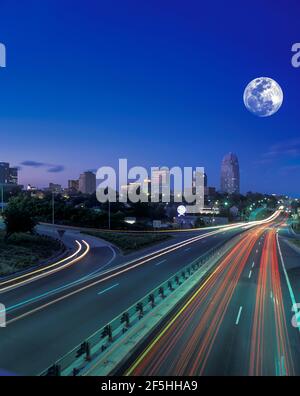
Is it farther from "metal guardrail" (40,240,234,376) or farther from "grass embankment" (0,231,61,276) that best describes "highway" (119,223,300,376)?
"grass embankment" (0,231,61,276)

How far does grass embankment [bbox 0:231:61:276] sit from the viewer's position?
100.0 feet

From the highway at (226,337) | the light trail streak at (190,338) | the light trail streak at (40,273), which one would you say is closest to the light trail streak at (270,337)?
the highway at (226,337)

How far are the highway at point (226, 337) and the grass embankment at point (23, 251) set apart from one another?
1744 centimetres

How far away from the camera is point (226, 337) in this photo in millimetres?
13047

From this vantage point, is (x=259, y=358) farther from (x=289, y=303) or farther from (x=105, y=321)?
(x=289, y=303)

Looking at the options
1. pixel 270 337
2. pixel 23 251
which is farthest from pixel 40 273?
pixel 270 337

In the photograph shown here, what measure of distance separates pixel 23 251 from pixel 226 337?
30753 mm

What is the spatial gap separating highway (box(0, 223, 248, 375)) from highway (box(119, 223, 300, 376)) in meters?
3.23

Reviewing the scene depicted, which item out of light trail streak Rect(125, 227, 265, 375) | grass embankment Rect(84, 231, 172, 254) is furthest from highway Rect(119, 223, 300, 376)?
grass embankment Rect(84, 231, 172, 254)

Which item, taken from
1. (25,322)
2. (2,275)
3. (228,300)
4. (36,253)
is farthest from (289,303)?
(36,253)

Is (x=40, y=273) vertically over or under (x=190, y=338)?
under

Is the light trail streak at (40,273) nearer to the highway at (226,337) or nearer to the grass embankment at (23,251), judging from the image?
the grass embankment at (23,251)

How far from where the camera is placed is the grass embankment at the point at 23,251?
3047 centimetres

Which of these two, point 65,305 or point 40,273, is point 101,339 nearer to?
point 65,305
